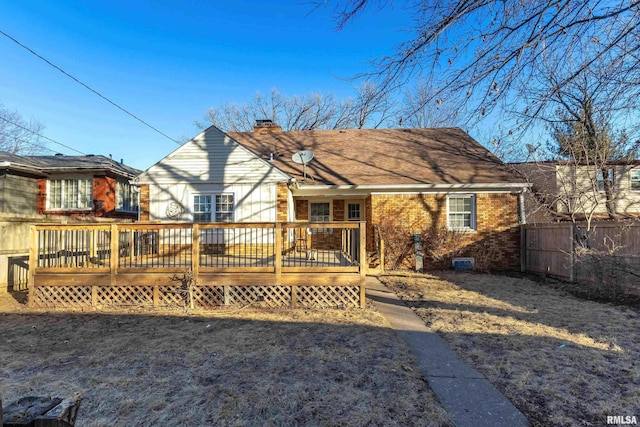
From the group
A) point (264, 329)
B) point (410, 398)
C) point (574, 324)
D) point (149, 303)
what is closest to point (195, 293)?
point (149, 303)

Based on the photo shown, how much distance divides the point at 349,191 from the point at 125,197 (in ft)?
37.2

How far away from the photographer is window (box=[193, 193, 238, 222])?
1124cm

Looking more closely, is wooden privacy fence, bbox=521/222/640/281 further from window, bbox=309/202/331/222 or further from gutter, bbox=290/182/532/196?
window, bbox=309/202/331/222

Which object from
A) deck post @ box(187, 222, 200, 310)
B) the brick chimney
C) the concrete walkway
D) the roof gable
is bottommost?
the concrete walkway

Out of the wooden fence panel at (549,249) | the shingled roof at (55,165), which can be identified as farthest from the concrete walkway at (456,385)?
the shingled roof at (55,165)

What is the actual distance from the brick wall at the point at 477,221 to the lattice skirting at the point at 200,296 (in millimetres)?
5488

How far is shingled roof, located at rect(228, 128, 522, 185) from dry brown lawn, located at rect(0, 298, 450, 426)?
7444 millimetres

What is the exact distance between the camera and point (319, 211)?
545 inches

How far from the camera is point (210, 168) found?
11.2 meters

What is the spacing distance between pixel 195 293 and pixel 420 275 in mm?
6774

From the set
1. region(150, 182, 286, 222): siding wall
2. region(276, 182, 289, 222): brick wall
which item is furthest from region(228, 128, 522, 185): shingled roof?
region(150, 182, 286, 222): siding wall

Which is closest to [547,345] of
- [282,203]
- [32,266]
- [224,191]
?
[282,203]

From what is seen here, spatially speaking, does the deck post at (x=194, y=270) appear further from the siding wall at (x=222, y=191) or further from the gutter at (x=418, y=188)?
the gutter at (x=418, y=188)

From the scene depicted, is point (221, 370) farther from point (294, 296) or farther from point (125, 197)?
point (125, 197)
